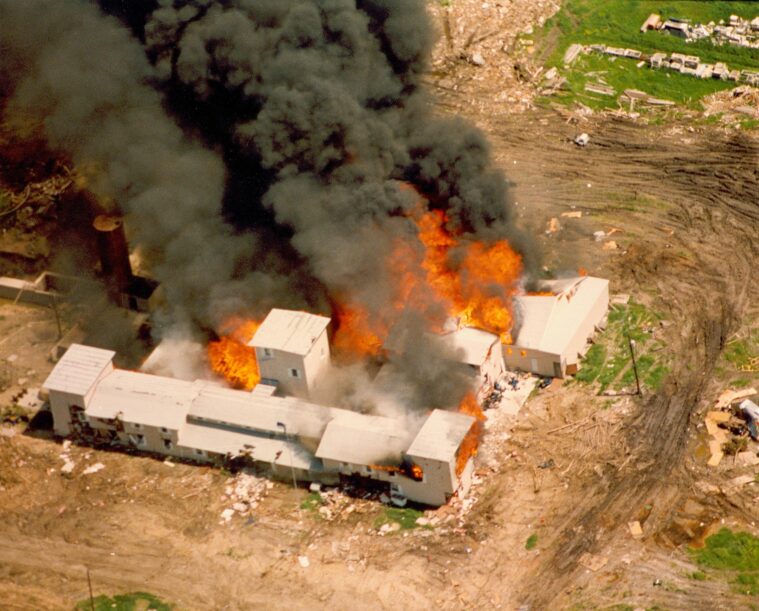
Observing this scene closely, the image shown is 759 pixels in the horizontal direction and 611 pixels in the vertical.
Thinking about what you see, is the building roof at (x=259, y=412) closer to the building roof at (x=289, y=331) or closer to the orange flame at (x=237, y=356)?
the building roof at (x=289, y=331)

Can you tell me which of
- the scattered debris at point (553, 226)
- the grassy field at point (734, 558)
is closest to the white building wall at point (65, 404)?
the scattered debris at point (553, 226)

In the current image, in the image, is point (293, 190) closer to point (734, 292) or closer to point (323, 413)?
point (323, 413)

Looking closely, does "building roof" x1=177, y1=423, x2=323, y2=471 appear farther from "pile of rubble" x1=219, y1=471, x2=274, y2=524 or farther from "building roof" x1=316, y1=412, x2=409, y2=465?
"building roof" x1=316, y1=412, x2=409, y2=465

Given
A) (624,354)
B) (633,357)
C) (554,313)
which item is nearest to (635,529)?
(633,357)

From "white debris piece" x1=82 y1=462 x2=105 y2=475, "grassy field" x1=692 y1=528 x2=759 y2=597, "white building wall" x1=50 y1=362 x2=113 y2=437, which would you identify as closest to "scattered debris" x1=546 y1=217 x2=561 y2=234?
"grassy field" x1=692 y1=528 x2=759 y2=597

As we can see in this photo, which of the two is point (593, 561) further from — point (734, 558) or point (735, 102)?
point (735, 102)

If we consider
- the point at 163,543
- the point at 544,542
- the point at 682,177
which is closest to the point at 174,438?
the point at 163,543
